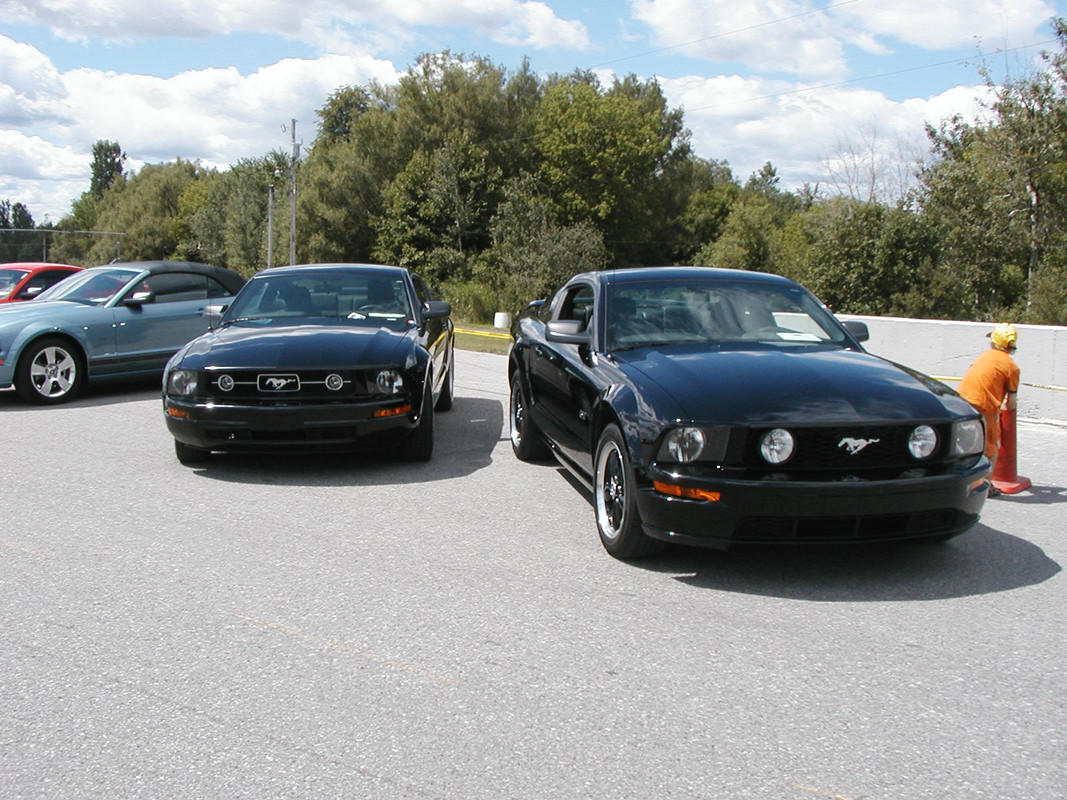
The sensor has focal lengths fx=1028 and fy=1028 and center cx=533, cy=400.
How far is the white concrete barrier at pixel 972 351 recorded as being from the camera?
1177cm

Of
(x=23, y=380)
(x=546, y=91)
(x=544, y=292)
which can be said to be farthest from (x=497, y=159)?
(x=23, y=380)

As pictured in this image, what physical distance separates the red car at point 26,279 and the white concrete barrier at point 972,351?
12.7m

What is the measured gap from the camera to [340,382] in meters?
7.04

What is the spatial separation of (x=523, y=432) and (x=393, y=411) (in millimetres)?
1156

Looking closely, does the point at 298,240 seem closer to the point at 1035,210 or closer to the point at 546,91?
the point at 546,91

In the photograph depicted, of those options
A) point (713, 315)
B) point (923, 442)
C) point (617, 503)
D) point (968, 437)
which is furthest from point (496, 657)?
point (713, 315)

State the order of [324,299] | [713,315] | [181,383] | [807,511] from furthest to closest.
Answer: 1. [324,299]
2. [181,383]
3. [713,315]
4. [807,511]

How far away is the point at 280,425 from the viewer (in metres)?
6.86

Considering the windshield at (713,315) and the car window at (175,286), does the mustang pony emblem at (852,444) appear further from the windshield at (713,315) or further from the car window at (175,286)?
the car window at (175,286)

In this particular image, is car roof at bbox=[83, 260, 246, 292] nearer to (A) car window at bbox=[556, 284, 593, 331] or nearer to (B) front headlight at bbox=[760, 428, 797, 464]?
(A) car window at bbox=[556, 284, 593, 331]

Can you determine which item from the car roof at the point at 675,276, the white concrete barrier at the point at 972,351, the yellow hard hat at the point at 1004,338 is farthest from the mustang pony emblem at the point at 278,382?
the white concrete barrier at the point at 972,351

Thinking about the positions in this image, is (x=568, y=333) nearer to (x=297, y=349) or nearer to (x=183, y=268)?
(x=297, y=349)

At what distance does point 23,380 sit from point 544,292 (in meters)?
30.9

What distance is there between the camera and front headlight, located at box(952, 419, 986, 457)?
15.9ft
